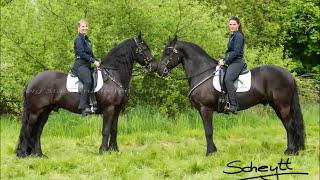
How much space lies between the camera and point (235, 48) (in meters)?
8.73

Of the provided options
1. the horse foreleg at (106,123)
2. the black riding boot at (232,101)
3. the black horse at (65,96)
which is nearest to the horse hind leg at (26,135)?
the black horse at (65,96)

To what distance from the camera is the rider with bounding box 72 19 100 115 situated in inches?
348

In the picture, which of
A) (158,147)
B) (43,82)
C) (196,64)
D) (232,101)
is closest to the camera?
(232,101)

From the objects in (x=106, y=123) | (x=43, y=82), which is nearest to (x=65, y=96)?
(x=43, y=82)

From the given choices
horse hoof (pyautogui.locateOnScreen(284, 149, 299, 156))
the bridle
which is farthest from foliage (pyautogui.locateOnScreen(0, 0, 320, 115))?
horse hoof (pyautogui.locateOnScreen(284, 149, 299, 156))

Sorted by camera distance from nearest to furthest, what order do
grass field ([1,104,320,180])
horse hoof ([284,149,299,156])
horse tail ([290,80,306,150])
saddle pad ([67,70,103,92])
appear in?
grass field ([1,104,320,180])
horse hoof ([284,149,299,156])
horse tail ([290,80,306,150])
saddle pad ([67,70,103,92])

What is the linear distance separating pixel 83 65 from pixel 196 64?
2214 mm

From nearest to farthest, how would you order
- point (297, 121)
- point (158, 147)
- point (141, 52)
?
1. point (297, 121)
2. point (141, 52)
3. point (158, 147)

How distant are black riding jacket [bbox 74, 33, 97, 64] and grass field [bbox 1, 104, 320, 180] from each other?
1.86m

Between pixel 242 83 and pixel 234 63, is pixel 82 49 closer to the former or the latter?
pixel 234 63

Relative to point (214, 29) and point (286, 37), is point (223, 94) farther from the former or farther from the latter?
point (286, 37)

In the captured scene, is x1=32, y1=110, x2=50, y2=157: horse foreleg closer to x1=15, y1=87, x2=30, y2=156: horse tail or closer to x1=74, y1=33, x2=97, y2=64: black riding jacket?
x1=15, y1=87, x2=30, y2=156: horse tail

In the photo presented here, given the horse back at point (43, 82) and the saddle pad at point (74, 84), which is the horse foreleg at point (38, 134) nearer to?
the horse back at point (43, 82)

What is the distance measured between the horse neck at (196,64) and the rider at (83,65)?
1777mm
